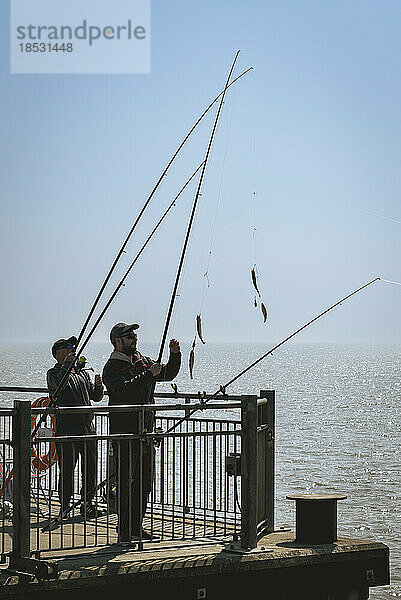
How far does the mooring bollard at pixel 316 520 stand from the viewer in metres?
9.67

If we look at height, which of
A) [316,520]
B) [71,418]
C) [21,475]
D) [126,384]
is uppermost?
[126,384]

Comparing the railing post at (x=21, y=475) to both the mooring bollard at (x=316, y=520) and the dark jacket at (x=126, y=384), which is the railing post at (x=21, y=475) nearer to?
the dark jacket at (x=126, y=384)

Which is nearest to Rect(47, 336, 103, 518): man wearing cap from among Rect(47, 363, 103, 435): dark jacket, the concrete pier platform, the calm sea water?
Rect(47, 363, 103, 435): dark jacket

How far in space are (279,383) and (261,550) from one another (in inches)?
3182

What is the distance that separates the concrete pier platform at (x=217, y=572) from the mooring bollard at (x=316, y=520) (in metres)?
0.09

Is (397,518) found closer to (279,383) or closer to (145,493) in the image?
(145,493)

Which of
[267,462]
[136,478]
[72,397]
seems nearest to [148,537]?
[136,478]

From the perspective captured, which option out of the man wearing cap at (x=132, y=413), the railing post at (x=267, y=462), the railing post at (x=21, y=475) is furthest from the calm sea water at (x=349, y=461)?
the railing post at (x=21, y=475)

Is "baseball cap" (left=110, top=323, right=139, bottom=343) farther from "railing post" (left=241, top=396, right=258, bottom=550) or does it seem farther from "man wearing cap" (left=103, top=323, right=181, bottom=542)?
"railing post" (left=241, top=396, right=258, bottom=550)

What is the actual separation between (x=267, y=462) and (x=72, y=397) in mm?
2079

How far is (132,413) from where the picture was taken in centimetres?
926

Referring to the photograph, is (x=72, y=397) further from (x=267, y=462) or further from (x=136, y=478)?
(x=267, y=462)

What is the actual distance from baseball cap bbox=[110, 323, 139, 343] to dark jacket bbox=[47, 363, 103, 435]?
43.4 inches

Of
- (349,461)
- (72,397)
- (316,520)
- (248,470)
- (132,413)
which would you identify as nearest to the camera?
(132,413)
